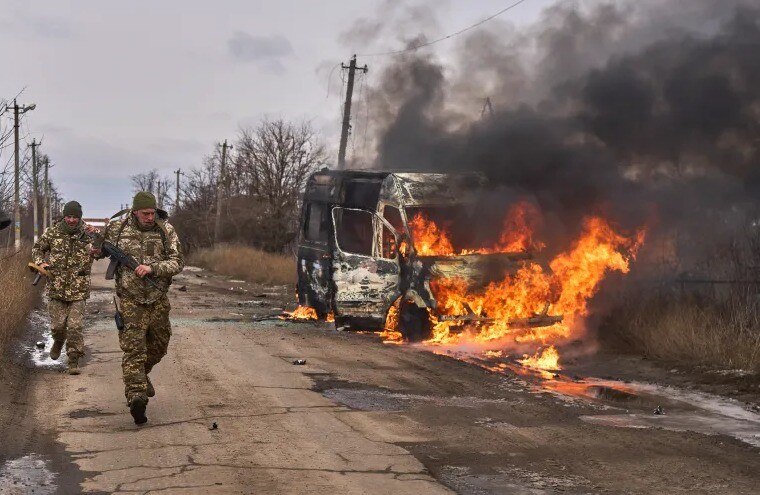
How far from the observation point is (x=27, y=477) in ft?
18.9

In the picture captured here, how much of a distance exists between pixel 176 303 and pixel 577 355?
34.8 ft

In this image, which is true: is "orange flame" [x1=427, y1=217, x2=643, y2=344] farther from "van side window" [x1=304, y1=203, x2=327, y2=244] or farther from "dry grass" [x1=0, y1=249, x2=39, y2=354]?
"dry grass" [x1=0, y1=249, x2=39, y2=354]

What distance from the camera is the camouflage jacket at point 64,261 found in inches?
401

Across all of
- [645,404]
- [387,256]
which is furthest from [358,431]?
[387,256]

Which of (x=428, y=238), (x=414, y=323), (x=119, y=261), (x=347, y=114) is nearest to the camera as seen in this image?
(x=119, y=261)

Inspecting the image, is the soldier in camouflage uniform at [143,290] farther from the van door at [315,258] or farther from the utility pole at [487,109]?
the utility pole at [487,109]

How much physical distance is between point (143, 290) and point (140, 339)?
16.4 inches

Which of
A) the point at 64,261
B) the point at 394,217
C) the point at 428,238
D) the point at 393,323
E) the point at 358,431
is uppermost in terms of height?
the point at 394,217

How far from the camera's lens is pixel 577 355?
41.6 ft

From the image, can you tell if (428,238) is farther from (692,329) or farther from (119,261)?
(119,261)

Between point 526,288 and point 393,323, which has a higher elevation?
point 526,288

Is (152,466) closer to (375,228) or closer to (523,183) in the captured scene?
(375,228)

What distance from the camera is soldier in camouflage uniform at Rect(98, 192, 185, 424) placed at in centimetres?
740

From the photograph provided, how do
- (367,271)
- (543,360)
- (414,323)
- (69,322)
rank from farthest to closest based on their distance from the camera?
1. (367,271)
2. (414,323)
3. (543,360)
4. (69,322)
